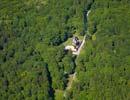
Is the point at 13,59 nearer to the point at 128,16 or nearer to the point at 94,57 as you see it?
the point at 94,57

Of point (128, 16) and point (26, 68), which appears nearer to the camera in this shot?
point (26, 68)

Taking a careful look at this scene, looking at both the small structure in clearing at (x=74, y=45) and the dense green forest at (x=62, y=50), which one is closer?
the dense green forest at (x=62, y=50)

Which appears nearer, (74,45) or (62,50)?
(62,50)

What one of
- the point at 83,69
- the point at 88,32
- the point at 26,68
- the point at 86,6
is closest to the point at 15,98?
the point at 26,68

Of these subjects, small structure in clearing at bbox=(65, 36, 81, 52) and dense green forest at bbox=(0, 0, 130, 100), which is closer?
dense green forest at bbox=(0, 0, 130, 100)

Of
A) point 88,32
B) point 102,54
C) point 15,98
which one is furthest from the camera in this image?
point 88,32

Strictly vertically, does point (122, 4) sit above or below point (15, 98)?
above

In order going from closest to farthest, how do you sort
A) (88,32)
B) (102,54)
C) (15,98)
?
(15,98) < (102,54) < (88,32)

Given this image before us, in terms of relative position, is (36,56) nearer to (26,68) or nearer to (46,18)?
(26,68)
